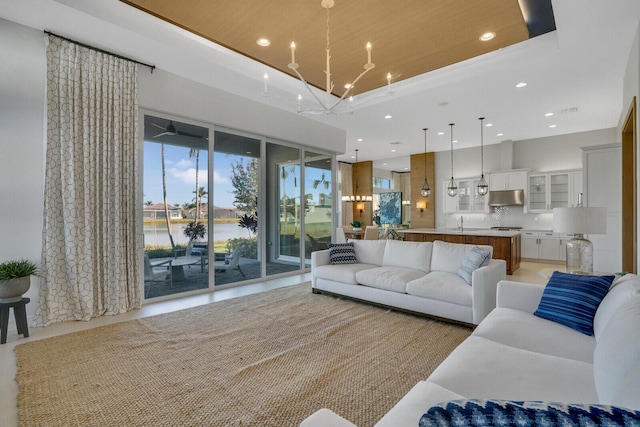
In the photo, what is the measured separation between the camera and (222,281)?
5.35 meters

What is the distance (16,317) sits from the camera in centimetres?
315

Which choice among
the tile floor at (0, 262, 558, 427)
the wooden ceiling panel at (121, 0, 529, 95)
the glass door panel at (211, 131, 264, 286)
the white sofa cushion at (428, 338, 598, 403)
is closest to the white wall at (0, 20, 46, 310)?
the tile floor at (0, 262, 558, 427)

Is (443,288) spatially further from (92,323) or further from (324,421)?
(92,323)

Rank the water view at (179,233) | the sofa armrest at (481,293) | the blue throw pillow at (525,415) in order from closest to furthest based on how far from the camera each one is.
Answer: the blue throw pillow at (525,415), the sofa armrest at (481,293), the water view at (179,233)

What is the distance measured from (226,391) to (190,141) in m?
3.87

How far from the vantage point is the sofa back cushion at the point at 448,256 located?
4.11m

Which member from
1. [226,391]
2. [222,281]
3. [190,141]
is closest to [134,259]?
[222,281]

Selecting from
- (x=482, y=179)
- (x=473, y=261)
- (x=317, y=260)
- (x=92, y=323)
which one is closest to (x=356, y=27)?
(x=473, y=261)

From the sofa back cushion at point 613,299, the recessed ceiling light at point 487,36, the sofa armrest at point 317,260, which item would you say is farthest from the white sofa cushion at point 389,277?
the recessed ceiling light at point 487,36

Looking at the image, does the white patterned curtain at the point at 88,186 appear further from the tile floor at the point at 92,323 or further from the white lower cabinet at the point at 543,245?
the white lower cabinet at the point at 543,245

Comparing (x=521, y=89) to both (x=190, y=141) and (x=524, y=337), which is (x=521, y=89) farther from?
(x=190, y=141)

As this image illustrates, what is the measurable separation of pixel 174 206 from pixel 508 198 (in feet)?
26.9

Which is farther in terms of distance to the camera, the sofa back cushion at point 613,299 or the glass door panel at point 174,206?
the glass door panel at point 174,206

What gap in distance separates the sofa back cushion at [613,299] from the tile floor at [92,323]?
11.6 feet
